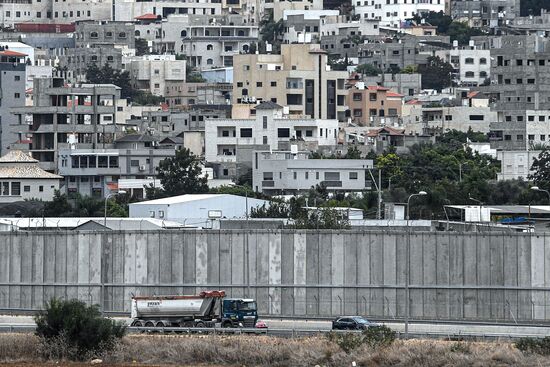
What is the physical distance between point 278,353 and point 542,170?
7057 cm

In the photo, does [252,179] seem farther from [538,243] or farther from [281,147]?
[538,243]

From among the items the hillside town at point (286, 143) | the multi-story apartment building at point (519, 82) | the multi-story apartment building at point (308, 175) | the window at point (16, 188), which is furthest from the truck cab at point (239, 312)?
the multi-story apartment building at point (519, 82)

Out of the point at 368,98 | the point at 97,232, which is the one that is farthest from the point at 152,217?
the point at 368,98

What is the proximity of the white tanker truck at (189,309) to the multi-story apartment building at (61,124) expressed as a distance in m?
72.1

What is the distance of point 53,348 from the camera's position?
61.4 m

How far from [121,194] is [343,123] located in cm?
5341

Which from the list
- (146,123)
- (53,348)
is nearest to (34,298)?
(53,348)

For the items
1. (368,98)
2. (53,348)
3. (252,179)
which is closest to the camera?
(53,348)

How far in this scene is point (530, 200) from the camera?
110125 mm

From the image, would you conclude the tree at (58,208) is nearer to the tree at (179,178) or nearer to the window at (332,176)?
the tree at (179,178)

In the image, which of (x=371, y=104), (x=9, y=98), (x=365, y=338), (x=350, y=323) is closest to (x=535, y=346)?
(x=365, y=338)

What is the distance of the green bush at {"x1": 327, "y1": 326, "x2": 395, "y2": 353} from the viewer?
60.0 m

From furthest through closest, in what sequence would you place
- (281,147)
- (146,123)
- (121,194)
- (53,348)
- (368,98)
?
(368,98), (146,123), (281,147), (121,194), (53,348)

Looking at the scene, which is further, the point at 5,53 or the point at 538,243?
the point at 5,53
